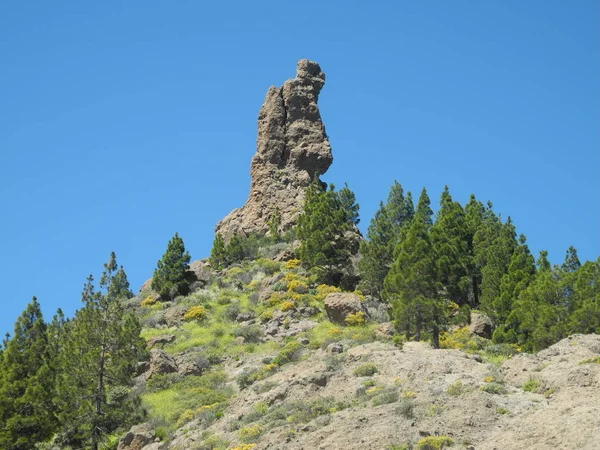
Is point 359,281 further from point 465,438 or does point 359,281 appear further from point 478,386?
point 465,438

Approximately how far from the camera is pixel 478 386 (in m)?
28.7

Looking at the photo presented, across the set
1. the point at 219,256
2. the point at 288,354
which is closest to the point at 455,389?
the point at 288,354

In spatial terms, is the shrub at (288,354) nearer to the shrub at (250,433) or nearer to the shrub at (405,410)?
the shrub at (250,433)

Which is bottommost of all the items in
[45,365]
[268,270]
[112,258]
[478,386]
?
[478,386]

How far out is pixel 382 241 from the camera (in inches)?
2741

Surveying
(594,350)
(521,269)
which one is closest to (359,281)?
(521,269)

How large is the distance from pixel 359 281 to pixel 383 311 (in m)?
10.2

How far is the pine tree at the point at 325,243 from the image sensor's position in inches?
2537

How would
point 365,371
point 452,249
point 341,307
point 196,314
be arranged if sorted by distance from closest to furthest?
point 365,371, point 452,249, point 341,307, point 196,314

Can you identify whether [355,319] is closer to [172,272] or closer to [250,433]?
[250,433]

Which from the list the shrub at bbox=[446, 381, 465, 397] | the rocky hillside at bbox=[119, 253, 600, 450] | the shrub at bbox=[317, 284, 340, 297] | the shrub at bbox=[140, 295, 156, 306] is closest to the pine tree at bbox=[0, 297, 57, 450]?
the rocky hillside at bbox=[119, 253, 600, 450]

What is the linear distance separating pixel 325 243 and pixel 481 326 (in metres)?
17.8

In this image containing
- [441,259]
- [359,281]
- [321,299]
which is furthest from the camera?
[359,281]

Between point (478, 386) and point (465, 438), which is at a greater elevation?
point (478, 386)
